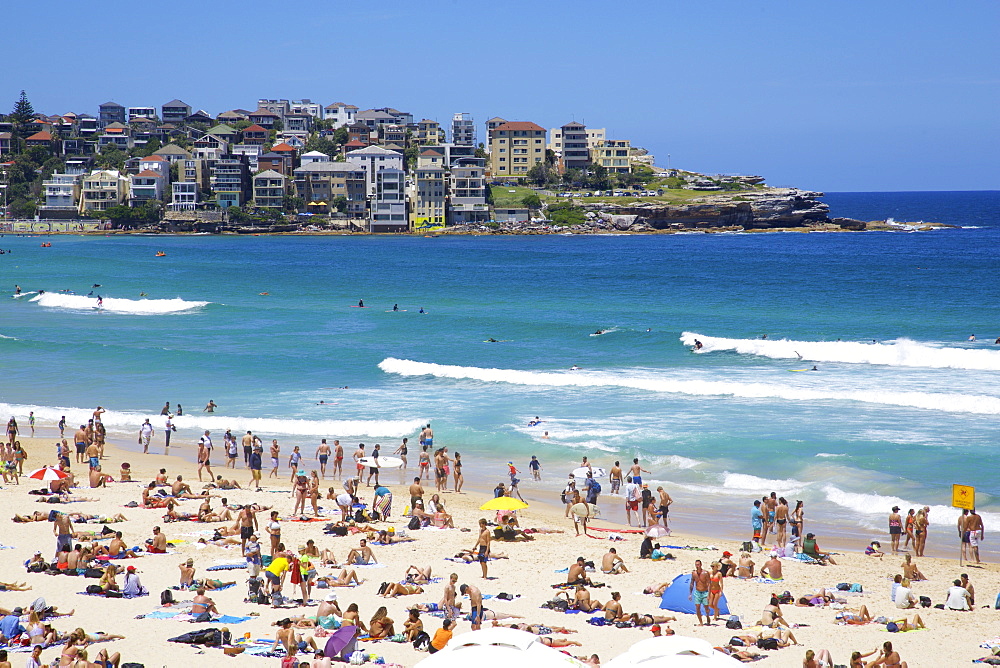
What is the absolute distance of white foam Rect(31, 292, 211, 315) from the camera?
50.7m

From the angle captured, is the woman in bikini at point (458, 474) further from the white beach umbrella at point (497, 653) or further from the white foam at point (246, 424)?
the white beach umbrella at point (497, 653)

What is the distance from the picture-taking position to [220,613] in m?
12.1

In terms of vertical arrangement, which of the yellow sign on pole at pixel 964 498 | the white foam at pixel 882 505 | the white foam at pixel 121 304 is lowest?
the white foam at pixel 882 505

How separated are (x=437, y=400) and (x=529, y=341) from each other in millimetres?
12116

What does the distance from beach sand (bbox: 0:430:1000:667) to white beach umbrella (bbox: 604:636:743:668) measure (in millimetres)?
3564

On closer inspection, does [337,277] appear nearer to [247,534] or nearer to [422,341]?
[422,341]

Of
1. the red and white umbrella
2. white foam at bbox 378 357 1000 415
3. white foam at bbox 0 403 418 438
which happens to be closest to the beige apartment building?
white foam at bbox 378 357 1000 415

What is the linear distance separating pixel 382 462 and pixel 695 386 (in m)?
12.0

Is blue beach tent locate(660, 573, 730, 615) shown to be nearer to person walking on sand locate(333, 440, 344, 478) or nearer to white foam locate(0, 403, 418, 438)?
person walking on sand locate(333, 440, 344, 478)

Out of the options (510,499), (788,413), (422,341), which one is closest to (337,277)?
(422,341)

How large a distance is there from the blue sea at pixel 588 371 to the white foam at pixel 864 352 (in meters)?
0.14

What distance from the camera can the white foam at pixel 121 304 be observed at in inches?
1996

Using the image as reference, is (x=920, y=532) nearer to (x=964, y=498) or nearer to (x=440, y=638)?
(x=964, y=498)

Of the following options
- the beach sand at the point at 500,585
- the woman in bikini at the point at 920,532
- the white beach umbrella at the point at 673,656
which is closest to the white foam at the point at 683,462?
the beach sand at the point at 500,585
